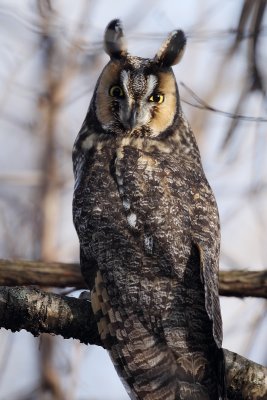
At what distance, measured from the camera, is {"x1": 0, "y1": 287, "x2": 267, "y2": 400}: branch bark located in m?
3.00

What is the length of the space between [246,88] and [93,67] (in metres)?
4.55

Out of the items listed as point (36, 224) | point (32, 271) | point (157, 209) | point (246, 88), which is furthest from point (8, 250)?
point (246, 88)

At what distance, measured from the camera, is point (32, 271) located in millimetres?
3811

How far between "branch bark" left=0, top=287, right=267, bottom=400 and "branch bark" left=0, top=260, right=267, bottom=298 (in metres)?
0.67

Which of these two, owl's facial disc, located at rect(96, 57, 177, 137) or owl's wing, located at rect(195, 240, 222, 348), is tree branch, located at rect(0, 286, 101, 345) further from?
owl's facial disc, located at rect(96, 57, 177, 137)

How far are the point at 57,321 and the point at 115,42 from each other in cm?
147

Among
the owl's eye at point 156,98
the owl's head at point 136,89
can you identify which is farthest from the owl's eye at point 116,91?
the owl's eye at point 156,98

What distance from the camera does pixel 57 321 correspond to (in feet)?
10.1

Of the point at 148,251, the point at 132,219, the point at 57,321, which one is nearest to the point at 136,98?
the point at 132,219

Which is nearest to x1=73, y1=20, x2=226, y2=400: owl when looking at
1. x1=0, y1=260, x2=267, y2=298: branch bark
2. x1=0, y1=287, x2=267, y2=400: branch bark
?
x1=0, y1=287, x2=267, y2=400: branch bark

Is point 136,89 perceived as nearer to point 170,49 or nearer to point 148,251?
point 170,49

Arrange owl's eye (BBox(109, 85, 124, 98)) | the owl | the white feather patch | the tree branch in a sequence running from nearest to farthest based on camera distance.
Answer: the tree branch < the owl < the white feather patch < owl's eye (BBox(109, 85, 124, 98))

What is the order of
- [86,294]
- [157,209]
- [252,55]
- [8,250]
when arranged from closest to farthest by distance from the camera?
[252,55] → [157,209] → [86,294] → [8,250]

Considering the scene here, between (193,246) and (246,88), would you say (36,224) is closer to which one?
(193,246)
